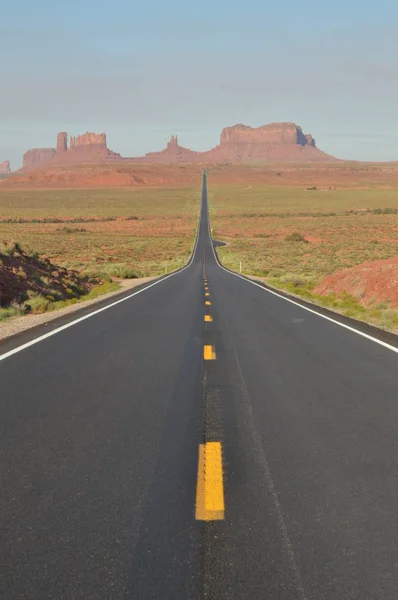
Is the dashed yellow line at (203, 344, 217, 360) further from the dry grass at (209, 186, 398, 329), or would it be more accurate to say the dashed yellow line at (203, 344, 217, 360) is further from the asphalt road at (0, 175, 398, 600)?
the dry grass at (209, 186, 398, 329)

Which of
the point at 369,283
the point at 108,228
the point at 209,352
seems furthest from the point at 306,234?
the point at 209,352

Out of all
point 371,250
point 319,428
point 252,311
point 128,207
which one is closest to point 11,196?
point 128,207

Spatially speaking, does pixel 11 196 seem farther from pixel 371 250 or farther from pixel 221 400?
pixel 221 400

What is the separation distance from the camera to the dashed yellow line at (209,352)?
1053 cm

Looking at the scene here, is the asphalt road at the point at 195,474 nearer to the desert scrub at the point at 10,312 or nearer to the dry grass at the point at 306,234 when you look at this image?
the desert scrub at the point at 10,312

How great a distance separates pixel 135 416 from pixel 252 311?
11.8 metres

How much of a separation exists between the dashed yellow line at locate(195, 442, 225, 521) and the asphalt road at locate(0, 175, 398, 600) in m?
0.03

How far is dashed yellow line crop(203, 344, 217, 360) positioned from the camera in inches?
415

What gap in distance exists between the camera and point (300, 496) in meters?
4.64

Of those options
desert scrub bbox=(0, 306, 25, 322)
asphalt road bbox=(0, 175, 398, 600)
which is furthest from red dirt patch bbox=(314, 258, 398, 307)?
desert scrub bbox=(0, 306, 25, 322)

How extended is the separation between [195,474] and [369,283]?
2040cm

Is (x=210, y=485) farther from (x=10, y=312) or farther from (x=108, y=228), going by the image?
(x=108, y=228)

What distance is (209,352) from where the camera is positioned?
11039mm

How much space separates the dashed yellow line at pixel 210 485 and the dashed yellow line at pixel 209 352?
15.2 ft
